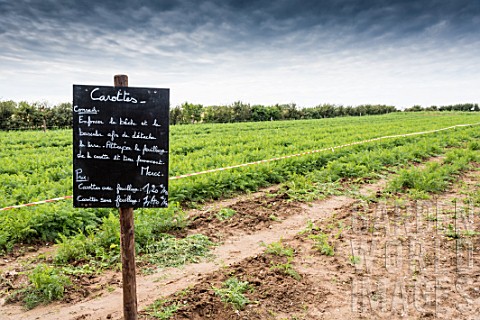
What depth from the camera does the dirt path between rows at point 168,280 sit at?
4281mm

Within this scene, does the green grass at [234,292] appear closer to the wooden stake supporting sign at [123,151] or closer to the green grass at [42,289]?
the wooden stake supporting sign at [123,151]

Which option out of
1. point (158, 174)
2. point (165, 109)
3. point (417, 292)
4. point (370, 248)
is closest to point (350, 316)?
point (417, 292)

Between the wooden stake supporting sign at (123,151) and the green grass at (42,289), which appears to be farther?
the green grass at (42,289)

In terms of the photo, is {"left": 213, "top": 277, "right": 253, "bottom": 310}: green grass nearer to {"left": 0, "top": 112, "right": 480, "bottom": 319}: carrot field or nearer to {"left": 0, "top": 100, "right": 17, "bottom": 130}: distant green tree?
{"left": 0, "top": 112, "right": 480, "bottom": 319}: carrot field

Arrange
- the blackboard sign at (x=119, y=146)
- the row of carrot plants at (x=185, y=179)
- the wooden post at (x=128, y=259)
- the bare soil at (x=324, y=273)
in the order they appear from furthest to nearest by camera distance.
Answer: the row of carrot plants at (x=185, y=179) < the bare soil at (x=324, y=273) < the wooden post at (x=128, y=259) < the blackboard sign at (x=119, y=146)

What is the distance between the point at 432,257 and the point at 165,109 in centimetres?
444

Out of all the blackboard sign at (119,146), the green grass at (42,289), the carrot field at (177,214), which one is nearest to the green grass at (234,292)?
the carrot field at (177,214)

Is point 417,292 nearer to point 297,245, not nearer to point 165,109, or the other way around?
point 297,245

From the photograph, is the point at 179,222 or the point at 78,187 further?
the point at 179,222

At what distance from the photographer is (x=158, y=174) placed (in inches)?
150

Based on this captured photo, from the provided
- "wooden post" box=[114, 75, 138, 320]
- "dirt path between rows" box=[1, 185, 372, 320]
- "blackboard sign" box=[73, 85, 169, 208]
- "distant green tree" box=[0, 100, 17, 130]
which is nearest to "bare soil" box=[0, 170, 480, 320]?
"dirt path between rows" box=[1, 185, 372, 320]

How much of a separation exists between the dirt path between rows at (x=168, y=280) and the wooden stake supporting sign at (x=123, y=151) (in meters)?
0.73

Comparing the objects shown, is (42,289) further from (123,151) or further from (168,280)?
(123,151)

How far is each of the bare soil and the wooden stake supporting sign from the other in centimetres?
99
